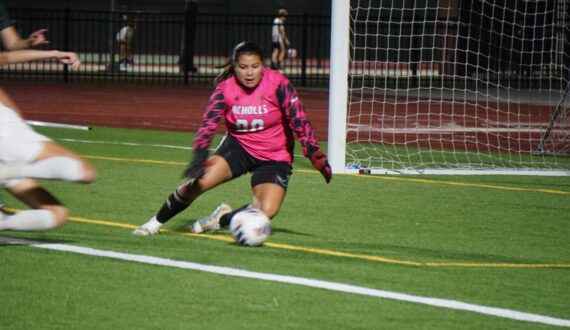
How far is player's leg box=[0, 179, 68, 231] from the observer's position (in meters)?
7.46

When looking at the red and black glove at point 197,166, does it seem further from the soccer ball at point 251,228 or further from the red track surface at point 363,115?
the red track surface at point 363,115

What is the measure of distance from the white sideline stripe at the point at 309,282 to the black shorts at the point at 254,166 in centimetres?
141

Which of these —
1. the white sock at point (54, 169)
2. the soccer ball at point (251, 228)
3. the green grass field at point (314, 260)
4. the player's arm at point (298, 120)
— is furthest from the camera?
the player's arm at point (298, 120)

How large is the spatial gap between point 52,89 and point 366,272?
70.7 ft

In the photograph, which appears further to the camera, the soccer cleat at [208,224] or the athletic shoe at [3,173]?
the soccer cleat at [208,224]

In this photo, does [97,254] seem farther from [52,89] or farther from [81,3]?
[81,3]

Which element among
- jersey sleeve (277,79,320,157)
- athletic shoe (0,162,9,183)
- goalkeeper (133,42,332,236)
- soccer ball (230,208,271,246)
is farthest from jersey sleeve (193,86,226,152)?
athletic shoe (0,162,9,183)

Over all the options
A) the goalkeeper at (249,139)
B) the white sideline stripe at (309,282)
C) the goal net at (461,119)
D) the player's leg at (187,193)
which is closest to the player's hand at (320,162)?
the goalkeeper at (249,139)

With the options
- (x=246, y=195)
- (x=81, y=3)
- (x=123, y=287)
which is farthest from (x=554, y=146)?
(x=81, y=3)

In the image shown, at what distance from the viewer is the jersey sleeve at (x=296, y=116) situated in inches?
363

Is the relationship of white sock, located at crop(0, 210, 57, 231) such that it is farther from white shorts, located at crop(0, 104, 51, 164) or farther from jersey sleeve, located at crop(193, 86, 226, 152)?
jersey sleeve, located at crop(193, 86, 226, 152)

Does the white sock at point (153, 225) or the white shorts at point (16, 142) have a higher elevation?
the white shorts at point (16, 142)

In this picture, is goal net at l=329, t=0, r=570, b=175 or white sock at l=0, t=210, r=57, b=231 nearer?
white sock at l=0, t=210, r=57, b=231

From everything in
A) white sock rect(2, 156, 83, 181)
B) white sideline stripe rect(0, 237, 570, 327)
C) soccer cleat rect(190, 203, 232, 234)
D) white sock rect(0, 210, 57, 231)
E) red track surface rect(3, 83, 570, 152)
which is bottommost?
red track surface rect(3, 83, 570, 152)
